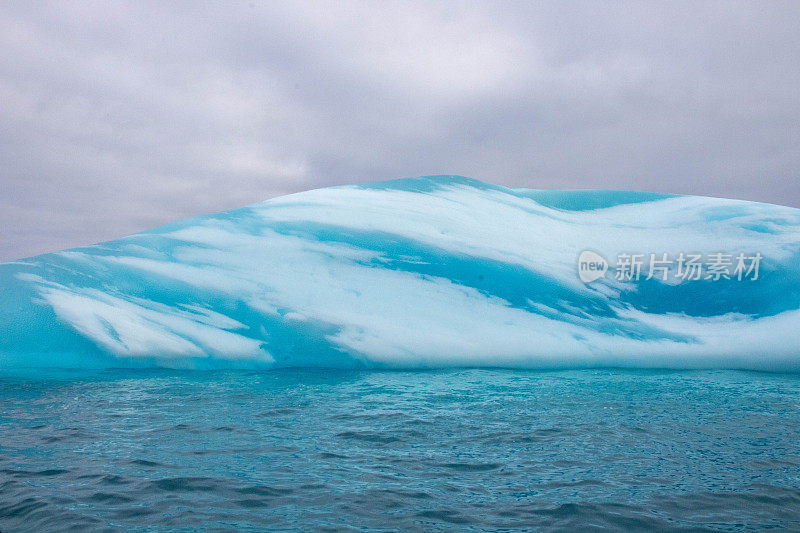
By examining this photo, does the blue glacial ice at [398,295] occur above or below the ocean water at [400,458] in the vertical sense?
above

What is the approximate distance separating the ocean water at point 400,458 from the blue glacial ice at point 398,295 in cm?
149

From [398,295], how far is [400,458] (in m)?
4.20

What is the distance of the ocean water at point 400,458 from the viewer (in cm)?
230

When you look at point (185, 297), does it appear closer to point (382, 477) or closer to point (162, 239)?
point (162, 239)

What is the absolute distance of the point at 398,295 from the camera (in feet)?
23.5

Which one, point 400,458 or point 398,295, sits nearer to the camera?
point 400,458

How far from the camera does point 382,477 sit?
8.96 feet

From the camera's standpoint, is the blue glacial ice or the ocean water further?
the blue glacial ice

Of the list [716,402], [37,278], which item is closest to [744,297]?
[716,402]

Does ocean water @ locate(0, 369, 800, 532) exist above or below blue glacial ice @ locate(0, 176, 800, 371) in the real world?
below

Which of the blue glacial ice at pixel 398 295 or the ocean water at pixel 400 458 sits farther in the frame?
the blue glacial ice at pixel 398 295

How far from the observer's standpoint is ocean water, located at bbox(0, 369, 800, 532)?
7.55 ft

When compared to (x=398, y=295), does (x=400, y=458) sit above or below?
below

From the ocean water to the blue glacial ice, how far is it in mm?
1486
